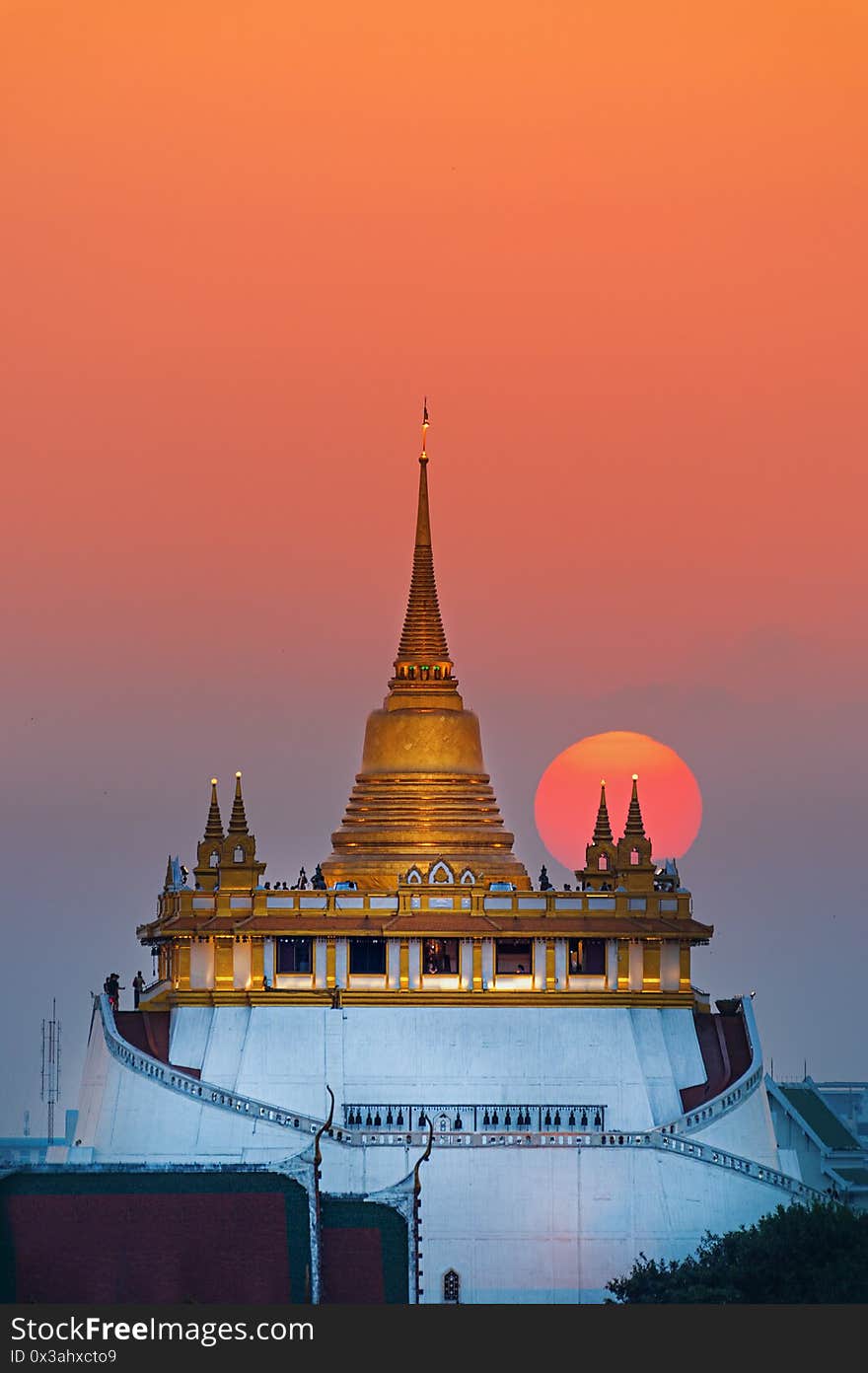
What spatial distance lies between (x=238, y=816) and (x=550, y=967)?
1021cm

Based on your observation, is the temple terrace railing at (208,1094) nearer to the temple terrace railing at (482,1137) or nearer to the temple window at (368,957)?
the temple terrace railing at (482,1137)

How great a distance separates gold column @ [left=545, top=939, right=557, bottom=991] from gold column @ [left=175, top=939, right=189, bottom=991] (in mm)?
10137

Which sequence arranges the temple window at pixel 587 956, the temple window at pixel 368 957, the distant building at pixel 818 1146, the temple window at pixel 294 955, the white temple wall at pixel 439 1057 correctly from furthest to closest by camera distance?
the distant building at pixel 818 1146, the temple window at pixel 587 956, the temple window at pixel 294 955, the temple window at pixel 368 957, the white temple wall at pixel 439 1057

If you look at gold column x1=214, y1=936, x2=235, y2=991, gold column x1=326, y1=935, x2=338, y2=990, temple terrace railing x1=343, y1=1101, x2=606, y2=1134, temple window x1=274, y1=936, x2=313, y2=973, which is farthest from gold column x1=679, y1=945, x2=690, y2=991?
gold column x1=214, y1=936, x2=235, y2=991

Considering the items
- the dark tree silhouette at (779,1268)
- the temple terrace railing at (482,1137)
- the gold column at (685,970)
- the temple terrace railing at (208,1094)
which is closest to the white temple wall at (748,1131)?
the temple terrace railing at (482,1137)

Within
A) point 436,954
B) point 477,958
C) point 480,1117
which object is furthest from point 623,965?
point 480,1117

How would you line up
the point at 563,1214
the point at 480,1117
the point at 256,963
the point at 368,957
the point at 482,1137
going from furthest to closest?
the point at 256,963 < the point at 368,957 < the point at 480,1117 < the point at 482,1137 < the point at 563,1214

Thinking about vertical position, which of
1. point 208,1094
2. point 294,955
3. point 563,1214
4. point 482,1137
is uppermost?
point 294,955

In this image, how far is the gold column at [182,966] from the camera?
144125mm

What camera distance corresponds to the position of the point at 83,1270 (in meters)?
→ 130

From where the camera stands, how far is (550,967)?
143 m

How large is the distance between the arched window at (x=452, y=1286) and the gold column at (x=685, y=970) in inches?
510

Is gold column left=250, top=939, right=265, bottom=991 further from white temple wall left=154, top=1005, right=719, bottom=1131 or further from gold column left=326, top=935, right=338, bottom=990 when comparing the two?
gold column left=326, top=935, right=338, bottom=990

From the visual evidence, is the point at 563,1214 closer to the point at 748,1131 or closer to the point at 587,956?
the point at 748,1131
